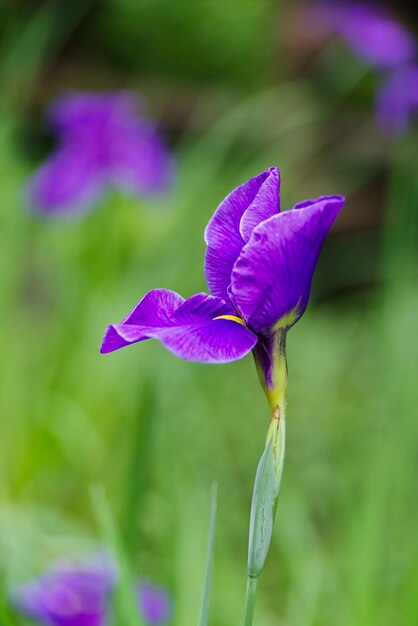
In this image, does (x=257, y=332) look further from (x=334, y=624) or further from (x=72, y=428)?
(x=72, y=428)

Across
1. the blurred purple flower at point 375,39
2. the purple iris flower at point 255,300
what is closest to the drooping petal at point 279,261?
the purple iris flower at point 255,300

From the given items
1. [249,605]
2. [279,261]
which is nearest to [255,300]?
[279,261]

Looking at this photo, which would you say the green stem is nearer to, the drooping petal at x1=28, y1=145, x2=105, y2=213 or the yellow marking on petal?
the yellow marking on petal

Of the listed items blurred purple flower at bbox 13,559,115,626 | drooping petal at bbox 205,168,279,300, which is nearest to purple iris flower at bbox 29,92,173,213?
blurred purple flower at bbox 13,559,115,626

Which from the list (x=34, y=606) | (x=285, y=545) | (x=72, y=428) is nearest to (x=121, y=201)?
(x=72, y=428)

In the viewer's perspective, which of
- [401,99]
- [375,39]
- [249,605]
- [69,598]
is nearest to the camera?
[249,605]

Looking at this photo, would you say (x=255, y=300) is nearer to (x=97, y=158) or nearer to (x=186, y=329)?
(x=186, y=329)

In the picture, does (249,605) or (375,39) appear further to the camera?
(375,39)
